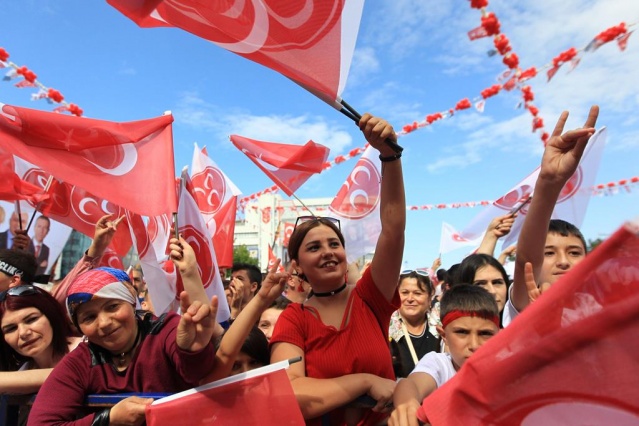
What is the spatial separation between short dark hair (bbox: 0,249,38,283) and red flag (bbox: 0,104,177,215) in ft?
2.38

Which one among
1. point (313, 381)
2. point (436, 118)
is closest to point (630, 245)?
point (313, 381)

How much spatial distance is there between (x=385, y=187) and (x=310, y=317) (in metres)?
0.67

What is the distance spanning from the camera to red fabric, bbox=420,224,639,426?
41.4 inches

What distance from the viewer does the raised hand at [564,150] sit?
1952mm

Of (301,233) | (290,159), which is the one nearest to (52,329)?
(301,233)

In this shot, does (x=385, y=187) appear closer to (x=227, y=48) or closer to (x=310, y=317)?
(x=310, y=317)

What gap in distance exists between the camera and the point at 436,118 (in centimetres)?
949

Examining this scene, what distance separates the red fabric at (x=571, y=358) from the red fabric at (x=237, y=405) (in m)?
0.81

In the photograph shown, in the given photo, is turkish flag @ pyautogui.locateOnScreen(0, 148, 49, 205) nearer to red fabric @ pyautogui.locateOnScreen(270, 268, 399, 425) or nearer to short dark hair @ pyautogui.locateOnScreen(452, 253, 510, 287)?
red fabric @ pyautogui.locateOnScreen(270, 268, 399, 425)

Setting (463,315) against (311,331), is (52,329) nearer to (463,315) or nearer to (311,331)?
(311,331)

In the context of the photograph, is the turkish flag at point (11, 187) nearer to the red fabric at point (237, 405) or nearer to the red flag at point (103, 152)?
the red flag at point (103, 152)

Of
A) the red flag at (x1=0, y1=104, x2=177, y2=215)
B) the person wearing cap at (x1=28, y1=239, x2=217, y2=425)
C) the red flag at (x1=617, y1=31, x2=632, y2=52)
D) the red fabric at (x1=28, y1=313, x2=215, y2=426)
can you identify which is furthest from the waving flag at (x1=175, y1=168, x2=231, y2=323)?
the red flag at (x1=617, y1=31, x2=632, y2=52)

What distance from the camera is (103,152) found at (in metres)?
3.41

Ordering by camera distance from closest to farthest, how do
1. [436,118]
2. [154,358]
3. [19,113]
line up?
[154,358] < [19,113] < [436,118]
